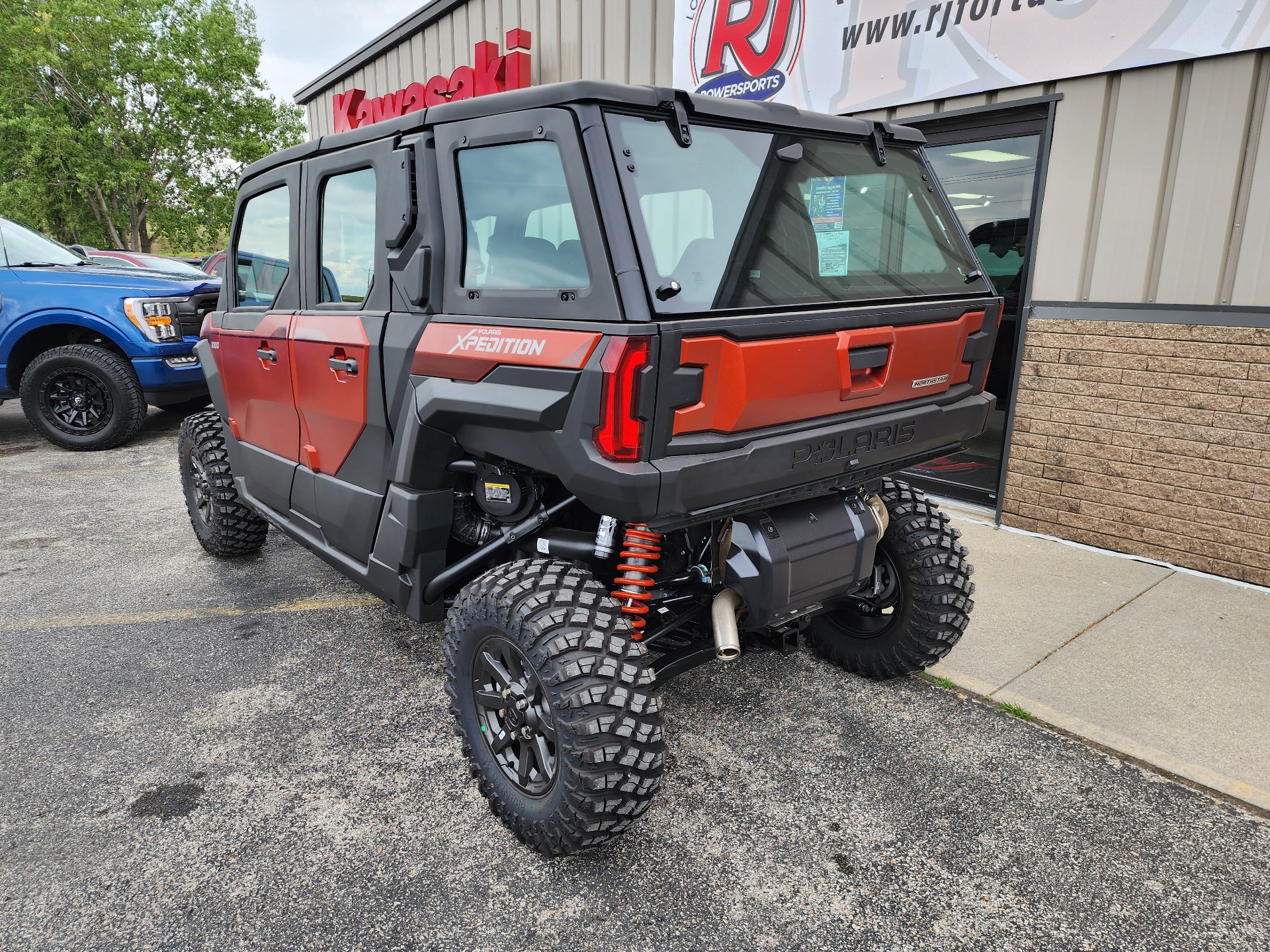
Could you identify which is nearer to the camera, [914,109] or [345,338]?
[345,338]

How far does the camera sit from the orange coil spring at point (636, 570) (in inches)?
99.6

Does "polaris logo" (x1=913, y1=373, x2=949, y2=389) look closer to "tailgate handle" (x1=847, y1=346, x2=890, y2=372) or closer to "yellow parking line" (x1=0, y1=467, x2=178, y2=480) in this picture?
"tailgate handle" (x1=847, y1=346, x2=890, y2=372)

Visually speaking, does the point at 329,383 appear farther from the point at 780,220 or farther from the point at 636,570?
the point at 780,220

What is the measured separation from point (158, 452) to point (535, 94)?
7128 mm

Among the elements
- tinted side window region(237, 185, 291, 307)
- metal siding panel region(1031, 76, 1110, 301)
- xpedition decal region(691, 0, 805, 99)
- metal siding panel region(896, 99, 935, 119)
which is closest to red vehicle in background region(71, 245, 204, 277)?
xpedition decal region(691, 0, 805, 99)

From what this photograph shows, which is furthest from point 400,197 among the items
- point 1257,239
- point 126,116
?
point 126,116

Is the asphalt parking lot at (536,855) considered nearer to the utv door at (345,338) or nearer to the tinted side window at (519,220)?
the utv door at (345,338)

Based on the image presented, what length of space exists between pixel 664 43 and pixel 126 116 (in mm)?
32923

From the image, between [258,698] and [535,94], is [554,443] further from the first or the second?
[258,698]

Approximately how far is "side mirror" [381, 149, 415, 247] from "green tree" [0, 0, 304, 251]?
34372 millimetres

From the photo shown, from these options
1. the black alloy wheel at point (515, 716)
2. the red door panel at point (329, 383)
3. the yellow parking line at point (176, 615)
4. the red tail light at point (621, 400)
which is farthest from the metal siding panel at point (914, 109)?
the black alloy wheel at point (515, 716)

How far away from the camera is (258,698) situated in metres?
3.35

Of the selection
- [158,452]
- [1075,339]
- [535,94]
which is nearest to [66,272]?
[158,452]

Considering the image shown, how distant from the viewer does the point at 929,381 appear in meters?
2.80
